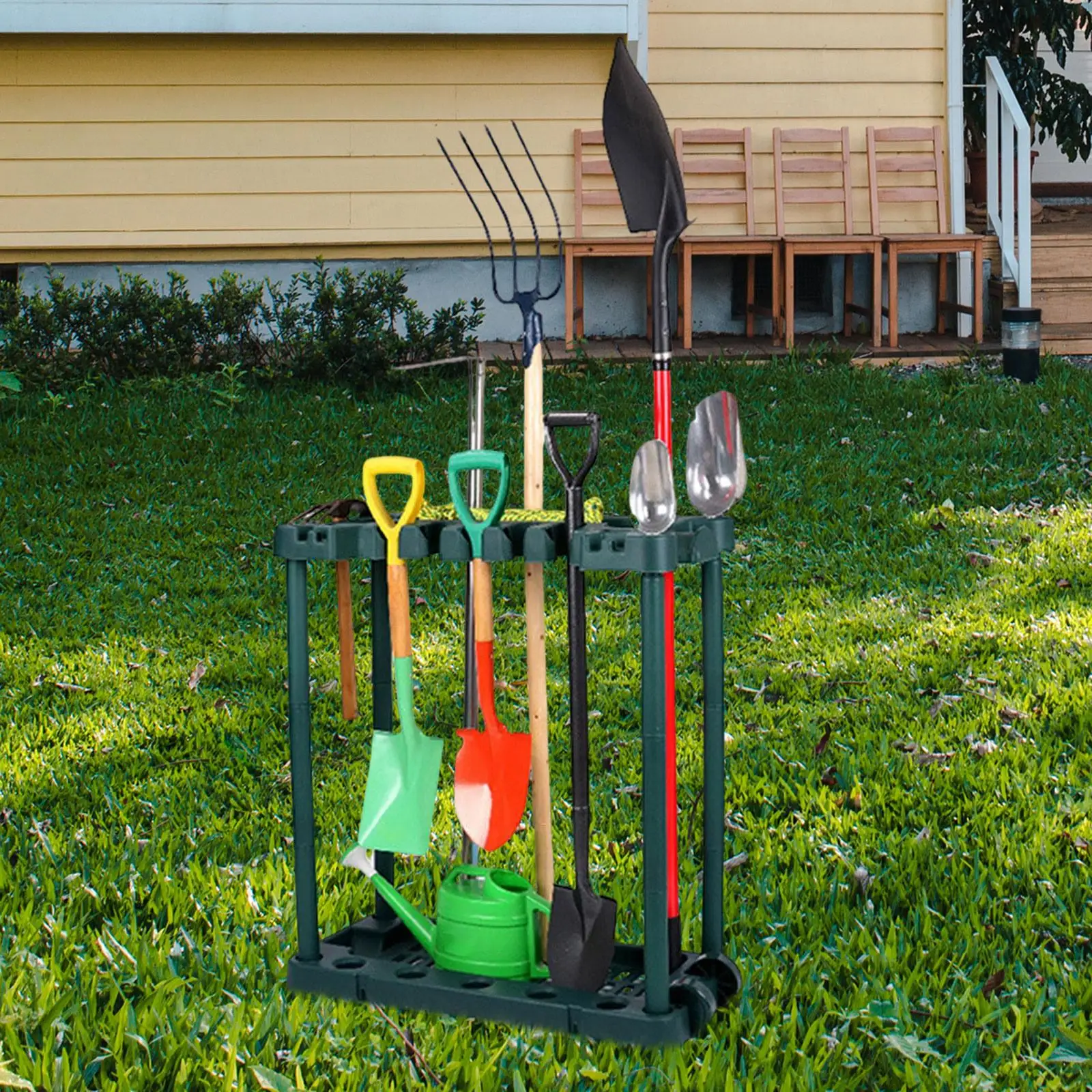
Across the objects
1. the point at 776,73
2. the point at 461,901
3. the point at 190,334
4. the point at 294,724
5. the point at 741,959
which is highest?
the point at 776,73

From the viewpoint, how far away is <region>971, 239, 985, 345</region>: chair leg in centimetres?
963

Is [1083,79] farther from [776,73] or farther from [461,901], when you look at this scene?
[461,901]

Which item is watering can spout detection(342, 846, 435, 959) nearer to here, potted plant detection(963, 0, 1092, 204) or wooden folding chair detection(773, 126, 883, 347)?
wooden folding chair detection(773, 126, 883, 347)

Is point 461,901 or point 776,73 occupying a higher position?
point 776,73

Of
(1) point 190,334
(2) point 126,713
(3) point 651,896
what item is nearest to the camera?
(3) point 651,896

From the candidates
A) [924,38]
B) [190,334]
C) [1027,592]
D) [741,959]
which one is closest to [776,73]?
[924,38]

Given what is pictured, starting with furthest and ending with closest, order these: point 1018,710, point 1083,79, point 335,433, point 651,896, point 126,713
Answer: point 1083,79 < point 335,433 < point 126,713 < point 1018,710 < point 651,896

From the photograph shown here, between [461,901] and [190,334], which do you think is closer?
[461,901]

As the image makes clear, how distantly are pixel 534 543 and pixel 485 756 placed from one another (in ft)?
1.03

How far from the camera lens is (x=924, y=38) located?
10383 millimetres

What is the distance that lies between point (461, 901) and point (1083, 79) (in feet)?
43.8

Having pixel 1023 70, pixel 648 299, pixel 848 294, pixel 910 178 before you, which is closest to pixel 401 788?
pixel 648 299

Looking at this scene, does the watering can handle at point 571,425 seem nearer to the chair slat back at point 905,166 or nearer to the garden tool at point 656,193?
the garden tool at point 656,193

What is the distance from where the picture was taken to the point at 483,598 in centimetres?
210
